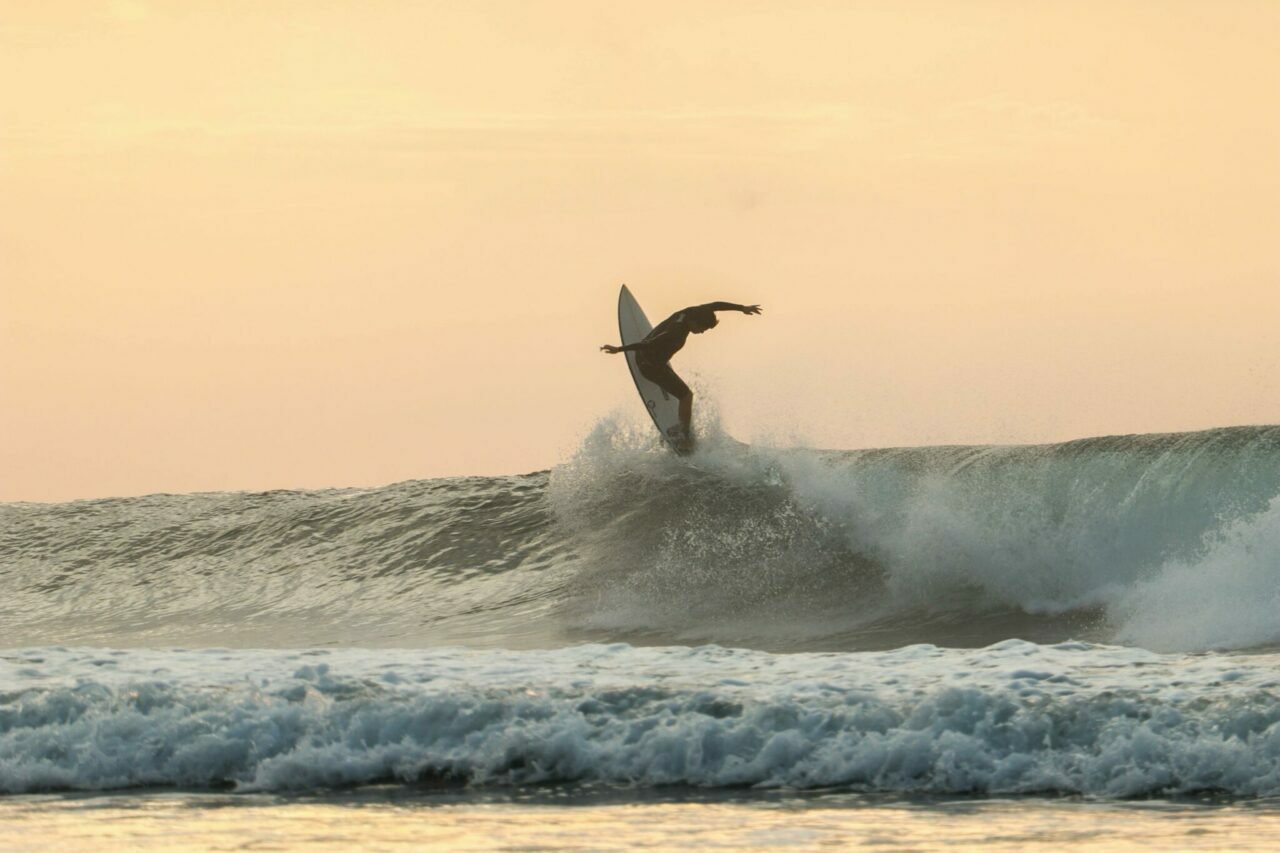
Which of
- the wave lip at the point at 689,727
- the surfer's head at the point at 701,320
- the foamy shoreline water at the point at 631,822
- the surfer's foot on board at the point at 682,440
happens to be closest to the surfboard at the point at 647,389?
the surfer's foot on board at the point at 682,440

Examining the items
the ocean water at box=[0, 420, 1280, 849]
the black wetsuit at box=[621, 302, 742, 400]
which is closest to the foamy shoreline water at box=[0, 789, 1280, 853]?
the ocean water at box=[0, 420, 1280, 849]

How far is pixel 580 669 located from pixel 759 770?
1872 mm

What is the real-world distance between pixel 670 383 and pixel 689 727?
8.54 metres

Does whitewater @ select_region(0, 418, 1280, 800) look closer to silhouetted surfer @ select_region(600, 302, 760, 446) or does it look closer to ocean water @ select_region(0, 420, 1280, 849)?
ocean water @ select_region(0, 420, 1280, 849)

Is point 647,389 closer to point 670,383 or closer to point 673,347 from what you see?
point 670,383

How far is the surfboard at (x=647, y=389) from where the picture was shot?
50.7 feet

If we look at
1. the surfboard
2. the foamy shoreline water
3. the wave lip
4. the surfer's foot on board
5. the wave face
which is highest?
the surfboard

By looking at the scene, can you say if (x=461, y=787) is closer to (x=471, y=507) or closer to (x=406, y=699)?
(x=406, y=699)

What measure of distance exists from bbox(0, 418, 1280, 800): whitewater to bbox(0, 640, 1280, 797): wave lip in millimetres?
18

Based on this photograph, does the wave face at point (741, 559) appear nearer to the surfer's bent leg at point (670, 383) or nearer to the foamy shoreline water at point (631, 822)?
the surfer's bent leg at point (670, 383)

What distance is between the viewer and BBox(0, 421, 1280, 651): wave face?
11.6 meters

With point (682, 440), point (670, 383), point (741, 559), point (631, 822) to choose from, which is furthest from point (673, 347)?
point (631, 822)

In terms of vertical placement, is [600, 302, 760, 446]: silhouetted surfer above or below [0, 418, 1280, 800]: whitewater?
above

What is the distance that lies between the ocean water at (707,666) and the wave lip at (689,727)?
0.02 metres
